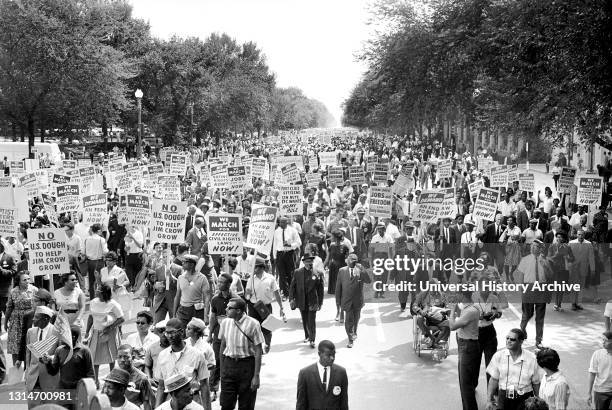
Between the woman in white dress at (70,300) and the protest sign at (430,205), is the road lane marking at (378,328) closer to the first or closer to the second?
the protest sign at (430,205)

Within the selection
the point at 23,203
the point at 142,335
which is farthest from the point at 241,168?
the point at 142,335

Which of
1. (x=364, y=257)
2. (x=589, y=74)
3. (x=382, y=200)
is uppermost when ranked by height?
(x=589, y=74)

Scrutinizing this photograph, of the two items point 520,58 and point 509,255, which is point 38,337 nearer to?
point 509,255

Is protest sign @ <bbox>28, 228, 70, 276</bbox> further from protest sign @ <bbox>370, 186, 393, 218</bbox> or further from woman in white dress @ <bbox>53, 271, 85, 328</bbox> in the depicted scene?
protest sign @ <bbox>370, 186, 393, 218</bbox>

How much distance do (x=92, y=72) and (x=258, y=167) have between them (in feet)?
94.1

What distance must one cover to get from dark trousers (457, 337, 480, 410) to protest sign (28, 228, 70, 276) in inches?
252

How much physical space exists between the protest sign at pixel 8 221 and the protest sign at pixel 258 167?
14710mm

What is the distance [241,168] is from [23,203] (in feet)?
30.2

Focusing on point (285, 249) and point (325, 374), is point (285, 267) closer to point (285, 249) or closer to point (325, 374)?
Answer: point (285, 249)

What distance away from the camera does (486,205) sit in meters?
18.2

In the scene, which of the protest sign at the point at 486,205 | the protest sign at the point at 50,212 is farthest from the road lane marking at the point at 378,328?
the protest sign at the point at 50,212

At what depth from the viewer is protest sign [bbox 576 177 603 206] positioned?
2092 centimetres

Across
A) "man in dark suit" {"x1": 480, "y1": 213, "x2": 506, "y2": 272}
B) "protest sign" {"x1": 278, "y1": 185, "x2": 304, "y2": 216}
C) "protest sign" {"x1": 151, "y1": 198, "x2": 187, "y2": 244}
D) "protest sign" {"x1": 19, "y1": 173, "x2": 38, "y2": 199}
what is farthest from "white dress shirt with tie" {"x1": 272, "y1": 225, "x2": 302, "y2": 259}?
"protest sign" {"x1": 19, "y1": 173, "x2": 38, "y2": 199}

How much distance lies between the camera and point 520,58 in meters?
25.6
